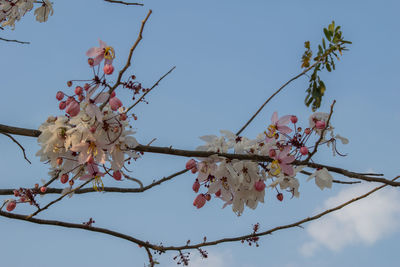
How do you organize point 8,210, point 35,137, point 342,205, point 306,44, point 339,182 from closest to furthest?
point 35,137 → point 339,182 → point 342,205 → point 8,210 → point 306,44

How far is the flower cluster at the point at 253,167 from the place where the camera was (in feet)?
6.93

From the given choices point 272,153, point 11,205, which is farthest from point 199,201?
point 11,205

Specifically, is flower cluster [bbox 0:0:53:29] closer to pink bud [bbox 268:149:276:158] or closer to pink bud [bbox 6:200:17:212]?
pink bud [bbox 6:200:17:212]

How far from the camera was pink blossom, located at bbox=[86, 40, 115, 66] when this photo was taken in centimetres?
197

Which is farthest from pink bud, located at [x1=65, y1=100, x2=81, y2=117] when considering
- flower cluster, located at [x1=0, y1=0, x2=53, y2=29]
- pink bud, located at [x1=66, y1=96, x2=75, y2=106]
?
flower cluster, located at [x1=0, y1=0, x2=53, y2=29]

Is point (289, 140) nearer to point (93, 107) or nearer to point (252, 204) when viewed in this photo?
point (252, 204)

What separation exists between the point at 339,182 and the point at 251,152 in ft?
1.61

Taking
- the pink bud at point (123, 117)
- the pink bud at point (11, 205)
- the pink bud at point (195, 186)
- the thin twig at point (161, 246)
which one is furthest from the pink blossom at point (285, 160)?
the pink bud at point (11, 205)

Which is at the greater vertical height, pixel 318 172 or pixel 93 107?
pixel 93 107

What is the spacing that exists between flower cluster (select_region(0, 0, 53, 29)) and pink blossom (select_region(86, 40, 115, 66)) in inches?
76.4

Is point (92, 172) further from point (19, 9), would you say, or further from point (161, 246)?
point (19, 9)

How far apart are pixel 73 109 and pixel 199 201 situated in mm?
822

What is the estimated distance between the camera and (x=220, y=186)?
2.26 m

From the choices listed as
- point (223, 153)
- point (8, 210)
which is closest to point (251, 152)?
point (223, 153)
